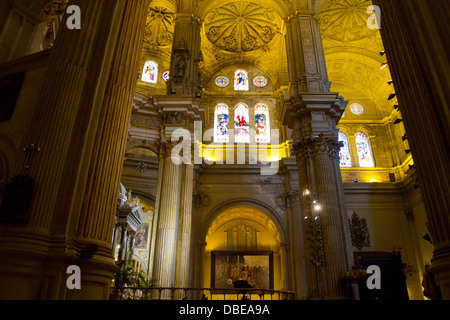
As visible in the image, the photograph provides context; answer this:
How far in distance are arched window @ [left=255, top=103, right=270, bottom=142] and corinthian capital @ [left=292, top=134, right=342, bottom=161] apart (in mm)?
8553

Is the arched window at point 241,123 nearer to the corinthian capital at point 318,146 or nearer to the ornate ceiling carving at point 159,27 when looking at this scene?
the ornate ceiling carving at point 159,27

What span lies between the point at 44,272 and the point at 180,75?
12258mm

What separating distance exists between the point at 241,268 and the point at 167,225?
388 inches

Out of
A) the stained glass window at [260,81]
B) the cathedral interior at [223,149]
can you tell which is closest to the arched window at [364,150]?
the cathedral interior at [223,149]

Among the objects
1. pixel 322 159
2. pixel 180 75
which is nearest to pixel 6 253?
pixel 322 159

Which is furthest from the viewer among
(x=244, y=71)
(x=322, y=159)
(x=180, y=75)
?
(x=244, y=71)

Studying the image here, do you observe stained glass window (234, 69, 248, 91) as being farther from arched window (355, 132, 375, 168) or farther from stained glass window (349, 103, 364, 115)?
arched window (355, 132, 375, 168)

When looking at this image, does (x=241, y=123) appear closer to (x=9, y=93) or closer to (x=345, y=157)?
(x=345, y=157)

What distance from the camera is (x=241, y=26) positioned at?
869 inches

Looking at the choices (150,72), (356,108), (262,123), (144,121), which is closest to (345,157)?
(356,108)

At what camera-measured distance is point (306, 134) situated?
1316cm

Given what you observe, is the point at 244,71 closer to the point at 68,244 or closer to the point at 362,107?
the point at 362,107

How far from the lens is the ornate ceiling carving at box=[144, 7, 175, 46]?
836 inches

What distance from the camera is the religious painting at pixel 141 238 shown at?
20.2 meters
